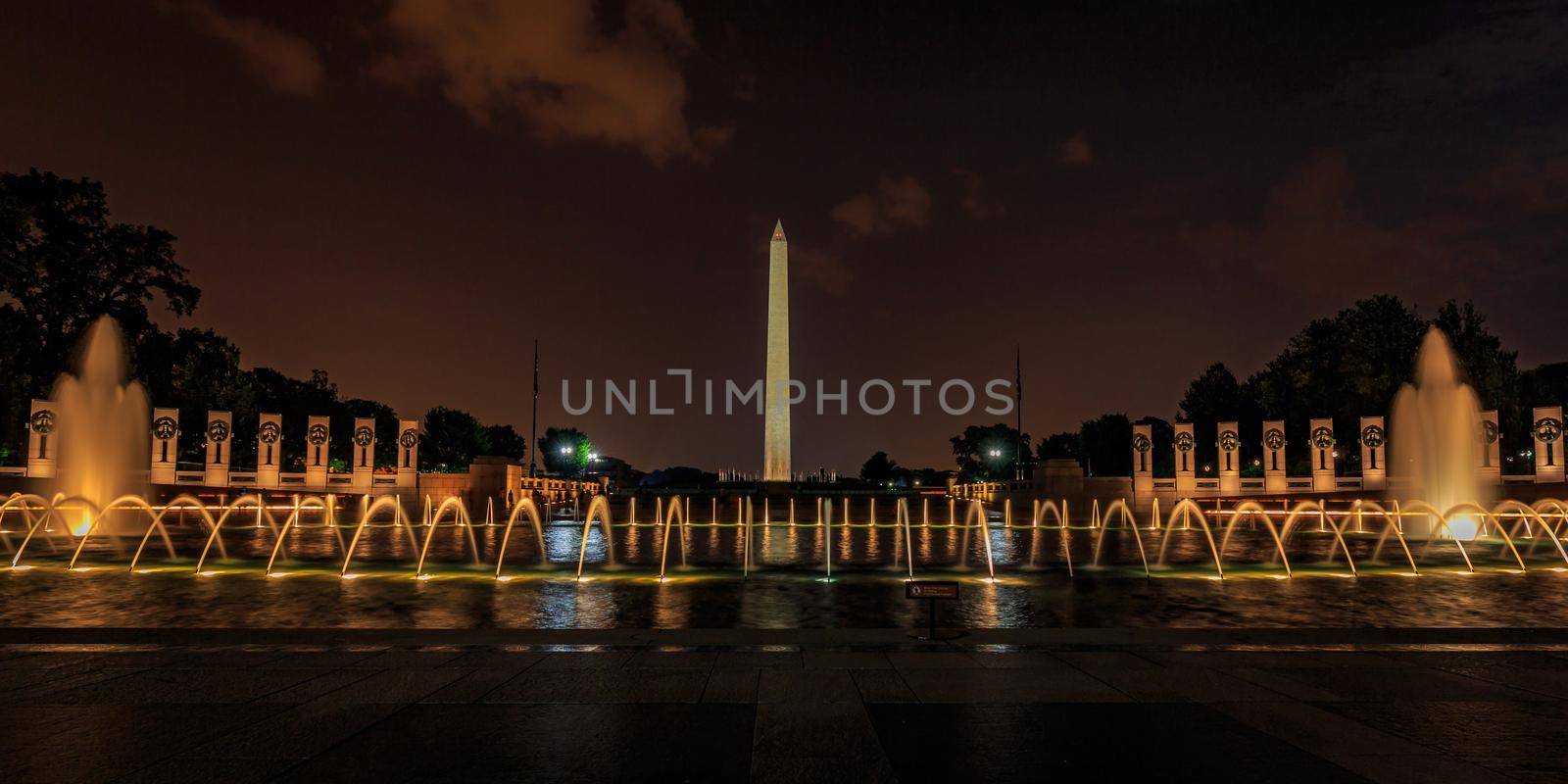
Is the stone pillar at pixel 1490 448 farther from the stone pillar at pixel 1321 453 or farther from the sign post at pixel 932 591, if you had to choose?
the sign post at pixel 932 591

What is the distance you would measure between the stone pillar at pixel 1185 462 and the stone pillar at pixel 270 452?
41.4 metres

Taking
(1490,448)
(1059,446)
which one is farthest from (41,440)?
(1059,446)

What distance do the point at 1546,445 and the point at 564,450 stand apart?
152 m

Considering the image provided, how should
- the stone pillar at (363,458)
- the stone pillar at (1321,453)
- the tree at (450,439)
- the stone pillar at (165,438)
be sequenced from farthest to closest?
the tree at (450,439)
the stone pillar at (363,458)
the stone pillar at (1321,453)
the stone pillar at (165,438)

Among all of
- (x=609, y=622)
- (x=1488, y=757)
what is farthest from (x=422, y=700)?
(x=1488, y=757)

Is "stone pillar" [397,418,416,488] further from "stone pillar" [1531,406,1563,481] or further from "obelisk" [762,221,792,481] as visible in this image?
"stone pillar" [1531,406,1563,481]

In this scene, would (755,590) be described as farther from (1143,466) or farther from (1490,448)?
(1490,448)

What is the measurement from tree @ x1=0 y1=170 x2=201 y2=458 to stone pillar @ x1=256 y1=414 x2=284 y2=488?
46.2 feet

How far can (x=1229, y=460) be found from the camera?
44.8m

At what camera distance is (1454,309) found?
57.4 meters

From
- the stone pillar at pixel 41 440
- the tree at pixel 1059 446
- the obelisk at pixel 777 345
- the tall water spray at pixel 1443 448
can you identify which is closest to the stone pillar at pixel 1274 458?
the tall water spray at pixel 1443 448

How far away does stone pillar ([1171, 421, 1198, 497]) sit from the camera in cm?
4309

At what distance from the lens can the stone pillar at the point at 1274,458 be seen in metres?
41.7

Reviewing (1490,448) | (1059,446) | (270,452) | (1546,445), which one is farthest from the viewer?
(1059,446)
